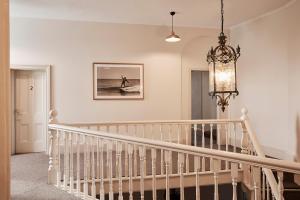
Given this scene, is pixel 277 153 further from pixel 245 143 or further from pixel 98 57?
pixel 98 57

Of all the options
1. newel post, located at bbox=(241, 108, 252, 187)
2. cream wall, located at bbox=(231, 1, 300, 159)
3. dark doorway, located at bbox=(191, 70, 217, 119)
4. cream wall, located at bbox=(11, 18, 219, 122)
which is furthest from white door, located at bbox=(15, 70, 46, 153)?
dark doorway, located at bbox=(191, 70, 217, 119)

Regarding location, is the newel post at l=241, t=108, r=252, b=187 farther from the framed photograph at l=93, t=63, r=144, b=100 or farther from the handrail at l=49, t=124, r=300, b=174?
the framed photograph at l=93, t=63, r=144, b=100

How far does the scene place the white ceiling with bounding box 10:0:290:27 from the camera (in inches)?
214

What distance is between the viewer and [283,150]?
5887 millimetres

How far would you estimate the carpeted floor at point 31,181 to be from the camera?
3.70 meters

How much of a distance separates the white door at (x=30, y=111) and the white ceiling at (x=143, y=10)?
4.22ft

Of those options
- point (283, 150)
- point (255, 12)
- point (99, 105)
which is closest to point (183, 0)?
point (255, 12)

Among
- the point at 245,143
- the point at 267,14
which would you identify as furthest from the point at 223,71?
the point at 267,14

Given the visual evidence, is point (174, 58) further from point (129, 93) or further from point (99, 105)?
point (99, 105)

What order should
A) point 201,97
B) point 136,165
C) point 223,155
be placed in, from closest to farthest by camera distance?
point 223,155, point 136,165, point 201,97

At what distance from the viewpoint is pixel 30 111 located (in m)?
6.56

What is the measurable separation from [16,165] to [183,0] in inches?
157

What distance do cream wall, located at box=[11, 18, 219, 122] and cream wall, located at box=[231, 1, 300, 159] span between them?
3.82 ft

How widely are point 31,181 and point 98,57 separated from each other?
3.19m
